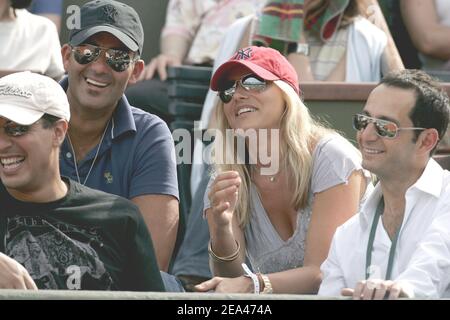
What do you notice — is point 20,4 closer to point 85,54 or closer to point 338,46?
point 85,54

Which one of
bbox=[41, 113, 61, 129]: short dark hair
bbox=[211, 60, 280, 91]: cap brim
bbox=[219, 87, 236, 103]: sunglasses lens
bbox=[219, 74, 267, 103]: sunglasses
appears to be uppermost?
bbox=[211, 60, 280, 91]: cap brim

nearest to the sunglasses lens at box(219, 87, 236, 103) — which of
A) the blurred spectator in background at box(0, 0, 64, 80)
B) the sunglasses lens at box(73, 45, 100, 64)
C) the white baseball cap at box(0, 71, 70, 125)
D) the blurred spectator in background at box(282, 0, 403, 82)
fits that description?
the sunglasses lens at box(73, 45, 100, 64)

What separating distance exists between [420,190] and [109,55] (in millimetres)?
1358

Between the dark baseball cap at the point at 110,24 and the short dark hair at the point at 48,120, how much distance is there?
740 millimetres

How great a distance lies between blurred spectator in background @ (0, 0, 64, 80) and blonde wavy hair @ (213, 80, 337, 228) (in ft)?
4.36

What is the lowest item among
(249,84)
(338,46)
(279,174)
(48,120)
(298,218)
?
(298,218)

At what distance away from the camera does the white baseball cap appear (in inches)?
172

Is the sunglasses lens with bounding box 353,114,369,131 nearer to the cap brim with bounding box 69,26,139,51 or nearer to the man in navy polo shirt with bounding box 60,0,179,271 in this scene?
the man in navy polo shirt with bounding box 60,0,179,271

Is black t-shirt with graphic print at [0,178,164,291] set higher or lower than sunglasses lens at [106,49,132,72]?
lower

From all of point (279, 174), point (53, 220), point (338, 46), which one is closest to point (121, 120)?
point (279, 174)

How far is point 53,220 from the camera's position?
4328mm

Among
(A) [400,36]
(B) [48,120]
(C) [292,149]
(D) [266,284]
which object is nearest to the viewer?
(B) [48,120]

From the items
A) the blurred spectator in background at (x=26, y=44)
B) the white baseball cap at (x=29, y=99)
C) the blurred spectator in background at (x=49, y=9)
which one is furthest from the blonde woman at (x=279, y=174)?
the blurred spectator in background at (x=49, y=9)
